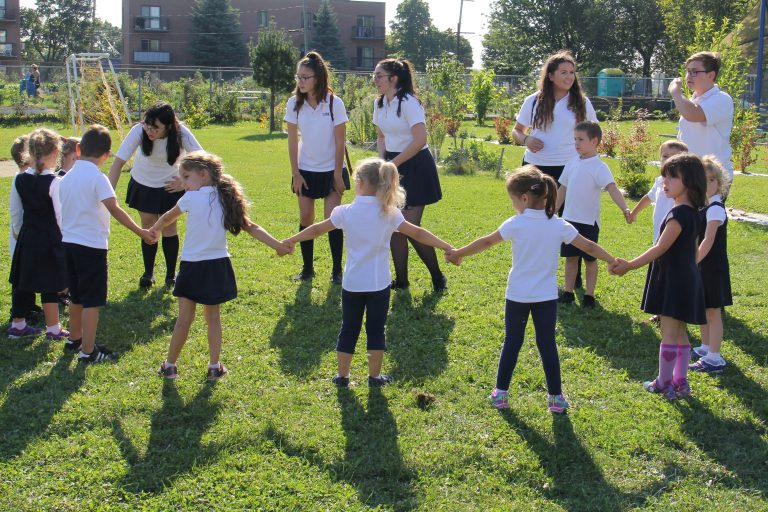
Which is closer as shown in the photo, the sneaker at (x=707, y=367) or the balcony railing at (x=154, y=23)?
the sneaker at (x=707, y=367)

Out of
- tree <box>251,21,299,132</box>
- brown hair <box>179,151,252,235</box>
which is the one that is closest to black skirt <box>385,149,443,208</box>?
brown hair <box>179,151,252,235</box>

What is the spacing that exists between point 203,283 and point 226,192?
1.84 ft

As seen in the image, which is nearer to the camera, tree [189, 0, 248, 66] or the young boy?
the young boy

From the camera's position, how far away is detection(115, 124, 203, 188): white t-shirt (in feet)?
20.4

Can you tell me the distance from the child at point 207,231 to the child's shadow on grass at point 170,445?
48 cm

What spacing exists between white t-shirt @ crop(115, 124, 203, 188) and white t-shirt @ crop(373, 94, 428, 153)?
1.57 meters

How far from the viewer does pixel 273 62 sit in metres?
27.6

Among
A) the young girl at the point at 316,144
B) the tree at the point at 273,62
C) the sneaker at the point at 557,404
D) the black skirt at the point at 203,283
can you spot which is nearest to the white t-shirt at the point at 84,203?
the black skirt at the point at 203,283

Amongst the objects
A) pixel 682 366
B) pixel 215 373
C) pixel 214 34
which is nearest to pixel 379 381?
pixel 215 373

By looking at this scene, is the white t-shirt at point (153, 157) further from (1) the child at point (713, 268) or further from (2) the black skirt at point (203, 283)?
(1) the child at point (713, 268)

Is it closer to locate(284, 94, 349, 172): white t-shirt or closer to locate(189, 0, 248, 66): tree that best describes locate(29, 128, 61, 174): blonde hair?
locate(284, 94, 349, 172): white t-shirt

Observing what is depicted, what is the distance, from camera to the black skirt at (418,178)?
21.4ft

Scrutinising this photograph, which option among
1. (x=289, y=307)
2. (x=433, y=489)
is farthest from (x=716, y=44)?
(x=433, y=489)

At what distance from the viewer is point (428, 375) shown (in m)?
4.75
